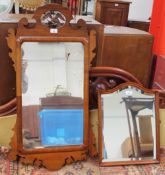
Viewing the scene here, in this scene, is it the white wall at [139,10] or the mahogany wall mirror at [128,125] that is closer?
the mahogany wall mirror at [128,125]

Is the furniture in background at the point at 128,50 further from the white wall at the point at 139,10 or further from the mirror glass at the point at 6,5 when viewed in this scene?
the white wall at the point at 139,10

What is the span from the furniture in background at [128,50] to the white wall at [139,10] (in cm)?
331

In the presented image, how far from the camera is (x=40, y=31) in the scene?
1104 mm

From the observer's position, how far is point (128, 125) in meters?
1.27

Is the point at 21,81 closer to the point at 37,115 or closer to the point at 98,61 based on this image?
the point at 37,115

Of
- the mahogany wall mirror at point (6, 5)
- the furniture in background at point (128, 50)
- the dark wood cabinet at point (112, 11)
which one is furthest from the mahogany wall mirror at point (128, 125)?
the dark wood cabinet at point (112, 11)

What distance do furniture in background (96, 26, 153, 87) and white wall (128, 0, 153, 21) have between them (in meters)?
3.31

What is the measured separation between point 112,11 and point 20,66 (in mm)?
3507

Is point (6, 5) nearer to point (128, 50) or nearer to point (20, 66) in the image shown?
point (128, 50)

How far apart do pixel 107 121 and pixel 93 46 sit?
365 mm

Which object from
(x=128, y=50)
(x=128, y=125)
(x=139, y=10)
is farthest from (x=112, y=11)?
(x=128, y=125)

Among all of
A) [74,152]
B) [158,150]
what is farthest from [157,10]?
[74,152]

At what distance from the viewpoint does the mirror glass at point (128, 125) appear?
4.08 ft

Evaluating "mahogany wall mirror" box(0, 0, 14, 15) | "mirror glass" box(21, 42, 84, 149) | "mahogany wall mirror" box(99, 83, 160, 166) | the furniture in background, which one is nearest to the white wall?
"mahogany wall mirror" box(0, 0, 14, 15)
